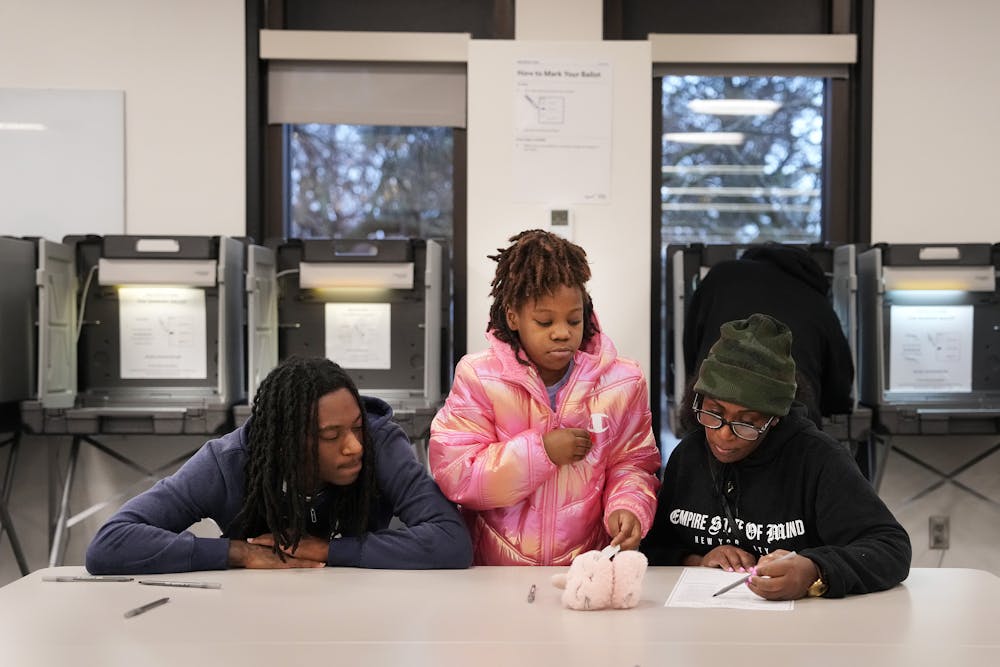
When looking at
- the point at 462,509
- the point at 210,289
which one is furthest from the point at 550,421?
the point at 210,289

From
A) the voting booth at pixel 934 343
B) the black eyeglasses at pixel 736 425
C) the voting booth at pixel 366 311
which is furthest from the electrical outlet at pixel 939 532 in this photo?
the black eyeglasses at pixel 736 425

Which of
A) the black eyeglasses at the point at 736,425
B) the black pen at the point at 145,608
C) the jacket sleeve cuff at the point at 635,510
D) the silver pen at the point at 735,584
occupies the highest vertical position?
the black eyeglasses at the point at 736,425

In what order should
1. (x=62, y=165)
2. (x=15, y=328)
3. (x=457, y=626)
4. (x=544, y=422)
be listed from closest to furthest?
(x=457, y=626)
(x=544, y=422)
(x=15, y=328)
(x=62, y=165)

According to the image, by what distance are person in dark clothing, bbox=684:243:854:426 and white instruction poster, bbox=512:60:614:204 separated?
2.62ft

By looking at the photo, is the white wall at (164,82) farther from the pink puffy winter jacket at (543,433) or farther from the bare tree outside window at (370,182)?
the pink puffy winter jacket at (543,433)

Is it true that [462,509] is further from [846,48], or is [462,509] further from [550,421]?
[846,48]

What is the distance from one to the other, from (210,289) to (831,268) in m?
2.18

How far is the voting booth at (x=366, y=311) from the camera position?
3.28 metres

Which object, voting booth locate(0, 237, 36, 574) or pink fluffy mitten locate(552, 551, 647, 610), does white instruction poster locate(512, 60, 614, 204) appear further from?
pink fluffy mitten locate(552, 551, 647, 610)

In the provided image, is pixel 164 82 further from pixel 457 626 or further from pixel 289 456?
pixel 457 626

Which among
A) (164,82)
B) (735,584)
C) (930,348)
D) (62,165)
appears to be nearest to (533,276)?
(735,584)

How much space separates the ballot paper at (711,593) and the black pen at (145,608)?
758mm

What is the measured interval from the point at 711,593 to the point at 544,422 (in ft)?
1.45

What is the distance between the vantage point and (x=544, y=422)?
1.79m
